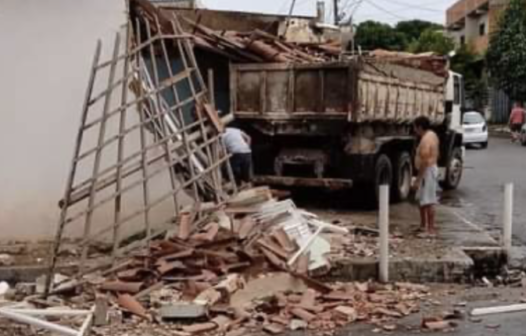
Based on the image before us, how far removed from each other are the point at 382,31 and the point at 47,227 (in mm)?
55248

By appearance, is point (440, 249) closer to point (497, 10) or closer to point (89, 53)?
point (89, 53)

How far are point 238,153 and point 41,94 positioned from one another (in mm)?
3633

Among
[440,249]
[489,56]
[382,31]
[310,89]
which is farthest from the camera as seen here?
[382,31]

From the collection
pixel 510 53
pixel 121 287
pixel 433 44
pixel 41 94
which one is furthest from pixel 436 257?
pixel 433 44

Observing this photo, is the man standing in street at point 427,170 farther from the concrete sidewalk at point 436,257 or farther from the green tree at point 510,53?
the green tree at point 510,53

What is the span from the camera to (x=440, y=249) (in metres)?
11.8

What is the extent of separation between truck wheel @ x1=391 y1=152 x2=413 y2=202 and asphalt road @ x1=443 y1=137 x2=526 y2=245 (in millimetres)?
894

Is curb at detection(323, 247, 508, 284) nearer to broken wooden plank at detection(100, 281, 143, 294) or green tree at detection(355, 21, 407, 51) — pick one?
broken wooden plank at detection(100, 281, 143, 294)

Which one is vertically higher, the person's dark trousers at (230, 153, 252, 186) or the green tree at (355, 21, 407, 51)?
the green tree at (355, 21, 407, 51)

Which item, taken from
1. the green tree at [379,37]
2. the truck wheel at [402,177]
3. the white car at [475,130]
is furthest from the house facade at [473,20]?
the truck wheel at [402,177]

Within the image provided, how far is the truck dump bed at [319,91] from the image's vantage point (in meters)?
15.2

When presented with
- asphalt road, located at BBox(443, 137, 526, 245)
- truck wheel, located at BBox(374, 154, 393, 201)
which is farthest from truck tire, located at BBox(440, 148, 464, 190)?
truck wheel, located at BBox(374, 154, 393, 201)

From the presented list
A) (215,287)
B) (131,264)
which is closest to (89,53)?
(131,264)

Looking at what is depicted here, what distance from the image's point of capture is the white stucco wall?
38.9 feet
